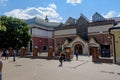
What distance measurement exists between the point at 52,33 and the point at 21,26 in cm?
1742

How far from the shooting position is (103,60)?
22.0 meters

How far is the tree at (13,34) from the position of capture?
3647 centimetres

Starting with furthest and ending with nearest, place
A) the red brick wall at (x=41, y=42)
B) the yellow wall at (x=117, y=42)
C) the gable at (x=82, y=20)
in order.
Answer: the red brick wall at (x=41, y=42), the gable at (x=82, y=20), the yellow wall at (x=117, y=42)

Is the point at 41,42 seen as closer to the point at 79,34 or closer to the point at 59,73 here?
the point at 79,34

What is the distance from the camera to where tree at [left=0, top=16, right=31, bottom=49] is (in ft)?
120

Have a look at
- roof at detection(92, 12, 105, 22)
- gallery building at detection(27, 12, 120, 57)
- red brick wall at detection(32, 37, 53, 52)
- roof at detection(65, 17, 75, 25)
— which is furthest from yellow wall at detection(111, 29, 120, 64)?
roof at detection(65, 17, 75, 25)

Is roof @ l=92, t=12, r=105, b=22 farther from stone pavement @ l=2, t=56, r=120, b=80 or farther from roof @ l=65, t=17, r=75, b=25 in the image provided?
stone pavement @ l=2, t=56, r=120, b=80

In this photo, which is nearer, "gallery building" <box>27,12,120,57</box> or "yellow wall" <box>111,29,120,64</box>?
"yellow wall" <box>111,29,120,64</box>

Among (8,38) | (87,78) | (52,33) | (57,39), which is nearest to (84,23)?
(57,39)

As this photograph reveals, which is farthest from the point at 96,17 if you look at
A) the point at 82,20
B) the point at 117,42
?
the point at 117,42

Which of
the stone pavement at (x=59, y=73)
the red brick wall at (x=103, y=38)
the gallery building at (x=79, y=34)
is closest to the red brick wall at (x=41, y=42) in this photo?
the gallery building at (x=79, y=34)

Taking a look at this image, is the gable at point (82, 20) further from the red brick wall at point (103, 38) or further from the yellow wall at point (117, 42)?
the yellow wall at point (117, 42)

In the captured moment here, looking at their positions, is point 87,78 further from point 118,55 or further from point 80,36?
point 80,36

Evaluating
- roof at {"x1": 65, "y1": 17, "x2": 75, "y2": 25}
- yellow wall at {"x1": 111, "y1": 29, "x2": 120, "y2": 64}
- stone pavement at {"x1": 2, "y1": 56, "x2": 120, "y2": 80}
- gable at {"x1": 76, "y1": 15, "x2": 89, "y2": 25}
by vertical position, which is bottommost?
stone pavement at {"x1": 2, "y1": 56, "x2": 120, "y2": 80}
